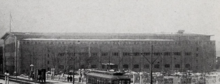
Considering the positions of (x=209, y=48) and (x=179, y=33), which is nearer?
(x=209, y=48)

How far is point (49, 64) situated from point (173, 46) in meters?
27.5

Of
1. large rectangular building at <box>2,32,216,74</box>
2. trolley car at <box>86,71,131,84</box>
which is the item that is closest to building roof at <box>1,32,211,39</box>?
large rectangular building at <box>2,32,216,74</box>

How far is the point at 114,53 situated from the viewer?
81938mm

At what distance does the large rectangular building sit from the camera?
80062 millimetres

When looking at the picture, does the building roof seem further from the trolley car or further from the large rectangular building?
the trolley car

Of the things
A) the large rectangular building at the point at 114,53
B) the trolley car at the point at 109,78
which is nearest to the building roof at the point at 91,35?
the large rectangular building at the point at 114,53

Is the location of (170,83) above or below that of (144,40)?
below

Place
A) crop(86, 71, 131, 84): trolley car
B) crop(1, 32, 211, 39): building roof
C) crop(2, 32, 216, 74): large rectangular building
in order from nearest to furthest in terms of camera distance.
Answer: crop(86, 71, 131, 84): trolley car < crop(2, 32, 216, 74): large rectangular building < crop(1, 32, 211, 39): building roof

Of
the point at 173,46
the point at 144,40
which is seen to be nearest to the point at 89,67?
the point at 144,40

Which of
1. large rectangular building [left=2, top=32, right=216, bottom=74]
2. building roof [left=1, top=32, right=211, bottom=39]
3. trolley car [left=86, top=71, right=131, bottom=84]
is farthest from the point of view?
building roof [left=1, top=32, right=211, bottom=39]

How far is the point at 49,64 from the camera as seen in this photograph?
264 feet

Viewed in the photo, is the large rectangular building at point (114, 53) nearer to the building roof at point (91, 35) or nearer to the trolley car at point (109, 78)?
the building roof at point (91, 35)

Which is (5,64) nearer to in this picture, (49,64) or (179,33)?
(49,64)

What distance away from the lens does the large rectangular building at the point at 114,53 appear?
263 feet
